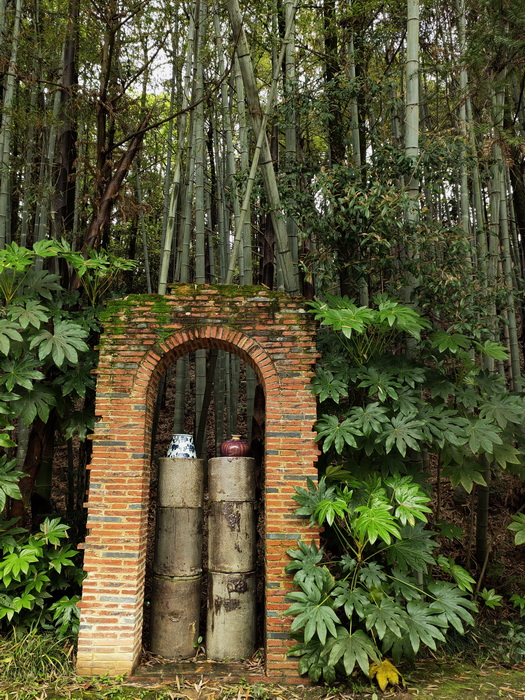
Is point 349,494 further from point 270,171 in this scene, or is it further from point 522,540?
point 270,171

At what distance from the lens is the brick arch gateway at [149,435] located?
11.4 feet

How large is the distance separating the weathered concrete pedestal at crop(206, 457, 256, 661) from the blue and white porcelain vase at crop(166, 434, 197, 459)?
0.22m

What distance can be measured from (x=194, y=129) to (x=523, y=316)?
22.3 feet

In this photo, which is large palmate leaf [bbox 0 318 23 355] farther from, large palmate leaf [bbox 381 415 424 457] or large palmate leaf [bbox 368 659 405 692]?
large palmate leaf [bbox 368 659 405 692]

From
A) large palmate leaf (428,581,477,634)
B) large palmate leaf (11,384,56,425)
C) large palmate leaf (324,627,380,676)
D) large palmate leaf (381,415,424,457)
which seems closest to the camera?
large palmate leaf (324,627,380,676)

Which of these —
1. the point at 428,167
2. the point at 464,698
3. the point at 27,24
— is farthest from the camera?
the point at 27,24

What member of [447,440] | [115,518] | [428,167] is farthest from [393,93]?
[115,518]

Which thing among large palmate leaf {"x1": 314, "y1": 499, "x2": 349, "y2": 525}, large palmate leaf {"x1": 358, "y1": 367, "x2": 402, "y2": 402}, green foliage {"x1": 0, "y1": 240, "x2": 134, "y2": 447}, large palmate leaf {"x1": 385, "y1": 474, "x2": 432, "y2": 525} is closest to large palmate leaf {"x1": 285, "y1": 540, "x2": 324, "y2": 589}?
large palmate leaf {"x1": 314, "y1": 499, "x2": 349, "y2": 525}

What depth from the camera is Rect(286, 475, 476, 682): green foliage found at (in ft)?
10.3

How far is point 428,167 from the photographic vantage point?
4.09 metres

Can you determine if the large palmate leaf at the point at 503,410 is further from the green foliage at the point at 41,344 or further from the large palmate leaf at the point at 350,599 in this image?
the green foliage at the point at 41,344

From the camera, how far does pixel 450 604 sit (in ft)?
11.1

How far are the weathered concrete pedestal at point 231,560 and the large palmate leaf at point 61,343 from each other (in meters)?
1.36

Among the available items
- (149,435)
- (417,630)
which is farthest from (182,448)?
(417,630)
